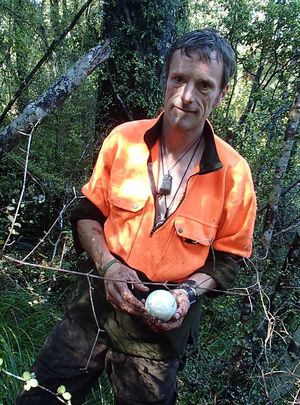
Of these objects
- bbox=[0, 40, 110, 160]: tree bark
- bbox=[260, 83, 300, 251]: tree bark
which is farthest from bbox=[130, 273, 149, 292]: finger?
bbox=[0, 40, 110, 160]: tree bark

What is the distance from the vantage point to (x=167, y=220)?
5.56ft

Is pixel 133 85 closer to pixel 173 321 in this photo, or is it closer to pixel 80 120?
pixel 80 120

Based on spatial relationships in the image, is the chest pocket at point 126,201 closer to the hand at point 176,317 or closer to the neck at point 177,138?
the neck at point 177,138

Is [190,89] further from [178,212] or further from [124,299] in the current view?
[124,299]

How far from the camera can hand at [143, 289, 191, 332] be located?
154cm

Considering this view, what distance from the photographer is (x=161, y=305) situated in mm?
1494

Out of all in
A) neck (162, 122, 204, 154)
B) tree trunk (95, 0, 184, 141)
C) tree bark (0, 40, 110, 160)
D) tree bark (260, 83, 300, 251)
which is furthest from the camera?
tree trunk (95, 0, 184, 141)

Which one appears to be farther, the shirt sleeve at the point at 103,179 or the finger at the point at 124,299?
the shirt sleeve at the point at 103,179

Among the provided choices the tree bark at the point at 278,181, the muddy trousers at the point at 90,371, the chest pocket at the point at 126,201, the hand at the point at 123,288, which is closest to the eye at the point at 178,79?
the chest pocket at the point at 126,201

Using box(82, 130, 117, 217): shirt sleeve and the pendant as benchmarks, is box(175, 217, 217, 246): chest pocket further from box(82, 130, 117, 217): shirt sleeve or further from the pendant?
box(82, 130, 117, 217): shirt sleeve

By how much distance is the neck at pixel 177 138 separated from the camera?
1.77 m

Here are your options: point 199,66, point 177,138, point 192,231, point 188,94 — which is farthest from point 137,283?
point 199,66

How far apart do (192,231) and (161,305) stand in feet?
1.13

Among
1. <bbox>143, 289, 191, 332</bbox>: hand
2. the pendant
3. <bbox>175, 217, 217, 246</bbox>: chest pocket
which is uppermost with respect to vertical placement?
the pendant
